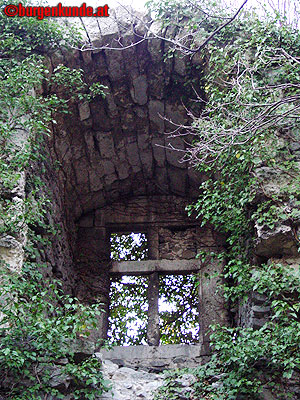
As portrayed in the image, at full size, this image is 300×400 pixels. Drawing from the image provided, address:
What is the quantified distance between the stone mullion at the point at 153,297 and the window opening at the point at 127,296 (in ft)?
0.47

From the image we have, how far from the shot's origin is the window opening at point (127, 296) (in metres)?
6.45

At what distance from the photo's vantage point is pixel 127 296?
6789mm

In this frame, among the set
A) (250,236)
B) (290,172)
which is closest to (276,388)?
(250,236)

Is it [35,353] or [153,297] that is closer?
[35,353]

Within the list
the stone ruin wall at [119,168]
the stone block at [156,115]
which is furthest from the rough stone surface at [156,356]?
the stone block at [156,115]

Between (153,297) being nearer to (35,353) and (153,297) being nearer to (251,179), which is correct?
(251,179)

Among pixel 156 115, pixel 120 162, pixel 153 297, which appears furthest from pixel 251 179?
pixel 120 162

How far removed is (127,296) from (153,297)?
37 cm

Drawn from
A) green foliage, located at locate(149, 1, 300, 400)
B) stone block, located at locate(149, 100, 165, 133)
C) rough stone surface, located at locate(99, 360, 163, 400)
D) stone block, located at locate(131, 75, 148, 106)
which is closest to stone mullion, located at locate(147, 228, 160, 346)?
rough stone surface, located at locate(99, 360, 163, 400)

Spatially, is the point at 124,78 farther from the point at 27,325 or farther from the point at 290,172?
the point at 27,325

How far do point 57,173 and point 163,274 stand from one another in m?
1.68

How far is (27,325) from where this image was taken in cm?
419
